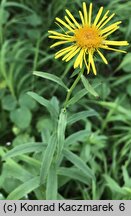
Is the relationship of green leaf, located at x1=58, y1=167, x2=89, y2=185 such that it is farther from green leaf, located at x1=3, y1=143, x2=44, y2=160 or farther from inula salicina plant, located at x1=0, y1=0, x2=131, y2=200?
green leaf, located at x1=3, y1=143, x2=44, y2=160

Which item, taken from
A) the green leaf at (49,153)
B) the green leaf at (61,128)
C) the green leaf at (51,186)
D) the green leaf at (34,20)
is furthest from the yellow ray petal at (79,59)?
the green leaf at (34,20)

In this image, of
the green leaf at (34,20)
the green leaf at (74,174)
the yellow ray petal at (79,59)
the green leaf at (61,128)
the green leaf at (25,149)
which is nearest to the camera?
the yellow ray petal at (79,59)

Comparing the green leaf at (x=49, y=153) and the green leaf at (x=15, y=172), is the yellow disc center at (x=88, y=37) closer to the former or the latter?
the green leaf at (x=49, y=153)

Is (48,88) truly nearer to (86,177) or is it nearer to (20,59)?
(20,59)

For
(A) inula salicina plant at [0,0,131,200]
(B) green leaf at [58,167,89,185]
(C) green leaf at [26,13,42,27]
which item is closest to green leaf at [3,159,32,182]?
(A) inula salicina plant at [0,0,131,200]

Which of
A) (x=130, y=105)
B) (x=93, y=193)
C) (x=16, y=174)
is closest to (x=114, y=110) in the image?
(x=130, y=105)
